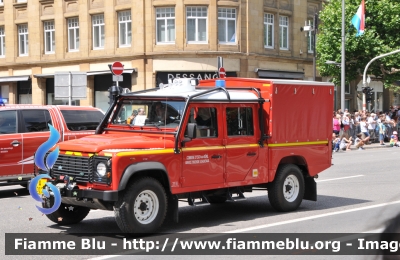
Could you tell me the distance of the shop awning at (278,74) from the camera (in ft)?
117

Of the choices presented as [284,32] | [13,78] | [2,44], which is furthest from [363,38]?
[2,44]

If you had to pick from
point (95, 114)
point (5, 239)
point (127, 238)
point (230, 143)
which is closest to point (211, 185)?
point (230, 143)

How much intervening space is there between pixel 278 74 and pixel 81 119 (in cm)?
2459

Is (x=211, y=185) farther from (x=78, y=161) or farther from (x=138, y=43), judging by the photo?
(x=138, y=43)

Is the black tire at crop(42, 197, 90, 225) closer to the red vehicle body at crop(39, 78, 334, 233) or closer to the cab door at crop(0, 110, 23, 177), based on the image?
the red vehicle body at crop(39, 78, 334, 233)

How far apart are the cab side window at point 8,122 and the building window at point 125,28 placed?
877 inches

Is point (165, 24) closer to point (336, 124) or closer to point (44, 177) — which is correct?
point (336, 124)

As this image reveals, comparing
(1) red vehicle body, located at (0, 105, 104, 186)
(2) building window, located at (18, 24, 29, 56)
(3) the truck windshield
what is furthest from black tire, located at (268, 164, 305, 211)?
(2) building window, located at (18, 24, 29, 56)

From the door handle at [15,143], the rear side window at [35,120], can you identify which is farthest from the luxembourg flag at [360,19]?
the door handle at [15,143]

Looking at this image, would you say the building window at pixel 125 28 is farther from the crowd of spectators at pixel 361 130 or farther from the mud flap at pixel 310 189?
the mud flap at pixel 310 189

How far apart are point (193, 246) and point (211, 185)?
155 cm

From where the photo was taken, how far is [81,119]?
44.5 ft

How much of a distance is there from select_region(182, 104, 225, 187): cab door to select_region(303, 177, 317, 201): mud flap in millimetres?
2339

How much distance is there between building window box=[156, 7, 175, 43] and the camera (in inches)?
1323
